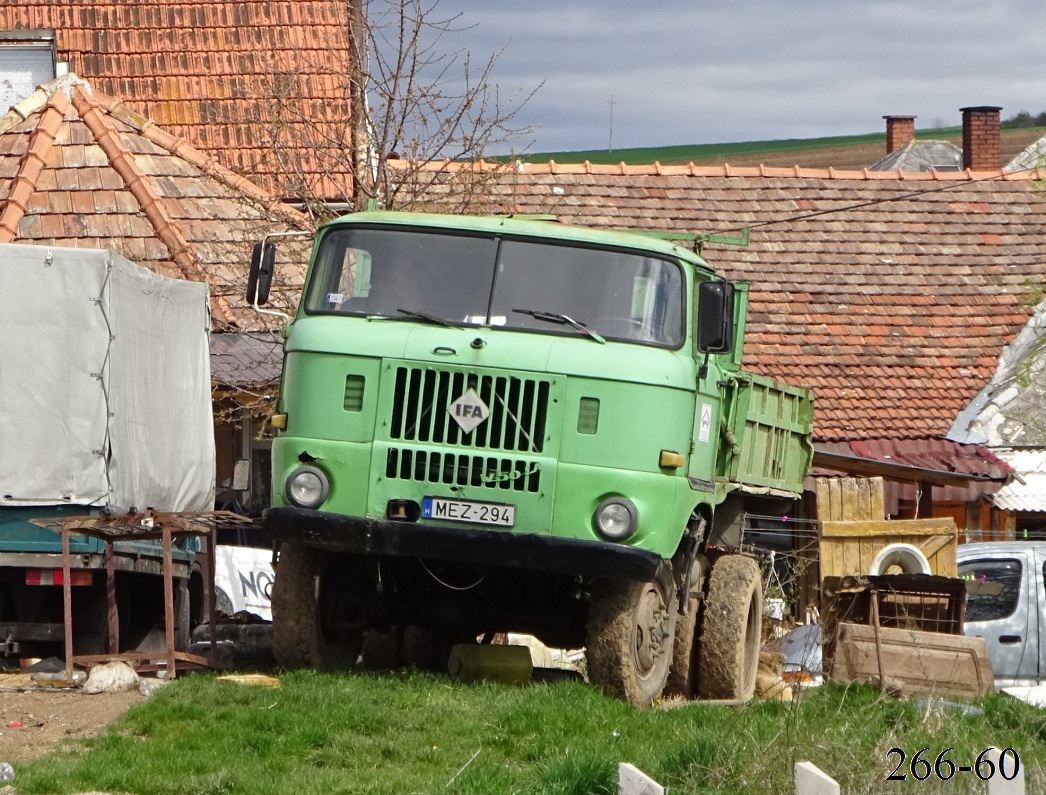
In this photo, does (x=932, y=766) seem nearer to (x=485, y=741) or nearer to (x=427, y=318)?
(x=485, y=741)

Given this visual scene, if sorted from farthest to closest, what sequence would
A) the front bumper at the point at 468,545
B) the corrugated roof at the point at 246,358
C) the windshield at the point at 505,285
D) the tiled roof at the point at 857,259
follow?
the tiled roof at the point at 857,259 < the corrugated roof at the point at 246,358 < the windshield at the point at 505,285 < the front bumper at the point at 468,545

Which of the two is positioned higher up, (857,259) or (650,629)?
(857,259)

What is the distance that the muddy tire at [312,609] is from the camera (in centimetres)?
1020

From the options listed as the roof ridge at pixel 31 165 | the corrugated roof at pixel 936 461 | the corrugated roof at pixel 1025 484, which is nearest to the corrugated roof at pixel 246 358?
the roof ridge at pixel 31 165

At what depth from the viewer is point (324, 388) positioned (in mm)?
9820

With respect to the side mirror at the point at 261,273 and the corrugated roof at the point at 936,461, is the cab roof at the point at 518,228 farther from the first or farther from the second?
the corrugated roof at the point at 936,461

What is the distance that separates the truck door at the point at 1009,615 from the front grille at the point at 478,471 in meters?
5.21

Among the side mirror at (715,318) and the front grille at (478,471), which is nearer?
the front grille at (478,471)

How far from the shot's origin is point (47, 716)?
912 centimetres

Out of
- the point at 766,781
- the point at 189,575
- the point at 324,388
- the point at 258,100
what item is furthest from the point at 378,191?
the point at 766,781

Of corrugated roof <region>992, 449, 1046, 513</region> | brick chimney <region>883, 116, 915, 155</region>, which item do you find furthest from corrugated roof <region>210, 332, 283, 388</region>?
brick chimney <region>883, 116, 915, 155</region>

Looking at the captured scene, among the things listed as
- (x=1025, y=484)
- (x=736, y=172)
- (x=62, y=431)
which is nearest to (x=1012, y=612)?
(x=1025, y=484)

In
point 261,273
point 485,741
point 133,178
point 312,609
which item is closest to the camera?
point 485,741

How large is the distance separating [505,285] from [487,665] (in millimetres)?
2296
